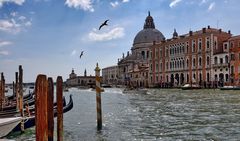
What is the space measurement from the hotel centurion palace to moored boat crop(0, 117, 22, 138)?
39.1m

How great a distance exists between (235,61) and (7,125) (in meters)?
40.7

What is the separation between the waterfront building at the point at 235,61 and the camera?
44.1 metres

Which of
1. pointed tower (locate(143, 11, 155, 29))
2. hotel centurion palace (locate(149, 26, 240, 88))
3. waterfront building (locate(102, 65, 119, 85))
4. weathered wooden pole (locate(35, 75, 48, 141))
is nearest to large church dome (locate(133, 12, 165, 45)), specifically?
pointed tower (locate(143, 11, 155, 29))

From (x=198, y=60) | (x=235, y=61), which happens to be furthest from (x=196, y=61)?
(x=235, y=61)

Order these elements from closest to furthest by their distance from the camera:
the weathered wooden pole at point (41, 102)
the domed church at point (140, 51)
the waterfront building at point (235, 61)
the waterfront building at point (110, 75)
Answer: the weathered wooden pole at point (41, 102)
the waterfront building at point (235, 61)
the domed church at point (140, 51)
the waterfront building at point (110, 75)

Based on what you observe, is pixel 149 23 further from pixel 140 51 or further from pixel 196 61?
pixel 196 61

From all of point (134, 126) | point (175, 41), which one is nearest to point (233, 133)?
point (134, 126)

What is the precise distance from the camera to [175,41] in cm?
5822

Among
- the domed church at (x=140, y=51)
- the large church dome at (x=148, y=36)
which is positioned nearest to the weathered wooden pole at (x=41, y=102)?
the domed church at (x=140, y=51)

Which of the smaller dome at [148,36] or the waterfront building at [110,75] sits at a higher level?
the smaller dome at [148,36]

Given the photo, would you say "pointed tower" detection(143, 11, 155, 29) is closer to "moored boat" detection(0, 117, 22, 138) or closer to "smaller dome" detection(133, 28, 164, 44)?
"smaller dome" detection(133, 28, 164, 44)

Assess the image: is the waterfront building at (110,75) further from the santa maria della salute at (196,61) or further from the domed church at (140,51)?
the santa maria della salute at (196,61)

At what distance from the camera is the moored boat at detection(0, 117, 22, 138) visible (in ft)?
26.9

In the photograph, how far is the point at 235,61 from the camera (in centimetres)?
4466
